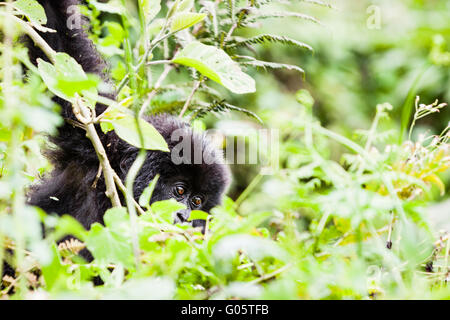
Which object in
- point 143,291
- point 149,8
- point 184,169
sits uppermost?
point 149,8

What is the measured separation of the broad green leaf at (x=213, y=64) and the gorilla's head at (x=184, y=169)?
105 cm

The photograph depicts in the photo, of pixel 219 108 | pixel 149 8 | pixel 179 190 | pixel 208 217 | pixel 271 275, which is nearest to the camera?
pixel 271 275

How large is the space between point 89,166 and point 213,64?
42.5 inches

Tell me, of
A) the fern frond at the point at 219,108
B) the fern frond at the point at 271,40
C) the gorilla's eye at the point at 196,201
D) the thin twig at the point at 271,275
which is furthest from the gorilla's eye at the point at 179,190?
the thin twig at the point at 271,275

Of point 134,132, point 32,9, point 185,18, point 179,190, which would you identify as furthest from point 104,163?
point 179,190

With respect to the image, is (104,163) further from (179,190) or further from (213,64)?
(179,190)

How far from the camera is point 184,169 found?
2.37 m

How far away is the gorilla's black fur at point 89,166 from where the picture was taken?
177cm

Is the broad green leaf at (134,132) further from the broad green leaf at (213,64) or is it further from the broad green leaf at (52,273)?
the broad green leaf at (52,273)

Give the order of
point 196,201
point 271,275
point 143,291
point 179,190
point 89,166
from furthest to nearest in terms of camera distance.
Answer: point 196,201
point 179,190
point 89,166
point 271,275
point 143,291

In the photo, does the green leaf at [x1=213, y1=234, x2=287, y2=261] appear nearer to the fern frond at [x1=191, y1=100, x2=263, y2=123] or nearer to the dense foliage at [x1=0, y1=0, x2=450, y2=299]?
the dense foliage at [x1=0, y1=0, x2=450, y2=299]

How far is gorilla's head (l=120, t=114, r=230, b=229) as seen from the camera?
2213 mm

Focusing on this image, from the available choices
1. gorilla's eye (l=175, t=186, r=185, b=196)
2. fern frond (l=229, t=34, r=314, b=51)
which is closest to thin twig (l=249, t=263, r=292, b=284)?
fern frond (l=229, t=34, r=314, b=51)
